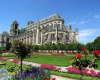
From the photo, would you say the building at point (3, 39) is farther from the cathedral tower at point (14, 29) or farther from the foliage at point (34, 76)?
the foliage at point (34, 76)

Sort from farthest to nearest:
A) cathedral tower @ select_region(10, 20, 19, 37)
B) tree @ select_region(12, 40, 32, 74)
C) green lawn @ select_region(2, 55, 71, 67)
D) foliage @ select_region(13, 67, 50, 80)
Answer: cathedral tower @ select_region(10, 20, 19, 37) → green lawn @ select_region(2, 55, 71, 67) → tree @ select_region(12, 40, 32, 74) → foliage @ select_region(13, 67, 50, 80)

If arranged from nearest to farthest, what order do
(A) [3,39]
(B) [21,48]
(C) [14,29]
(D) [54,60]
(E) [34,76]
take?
(E) [34,76] < (B) [21,48] < (D) [54,60] < (A) [3,39] < (C) [14,29]

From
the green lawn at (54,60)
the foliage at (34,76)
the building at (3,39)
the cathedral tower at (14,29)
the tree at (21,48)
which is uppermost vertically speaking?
the cathedral tower at (14,29)

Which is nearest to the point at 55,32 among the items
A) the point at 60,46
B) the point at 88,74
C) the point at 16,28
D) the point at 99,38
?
the point at 60,46

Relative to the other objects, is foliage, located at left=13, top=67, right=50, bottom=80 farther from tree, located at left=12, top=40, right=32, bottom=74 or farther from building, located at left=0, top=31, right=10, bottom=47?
building, located at left=0, top=31, right=10, bottom=47

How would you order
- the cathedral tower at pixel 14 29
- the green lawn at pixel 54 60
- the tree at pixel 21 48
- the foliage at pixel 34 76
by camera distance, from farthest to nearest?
the cathedral tower at pixel 14 29, the green lawn at pixel 54 60, the tree at pixel 21 48, the foliage at pixel 34 76

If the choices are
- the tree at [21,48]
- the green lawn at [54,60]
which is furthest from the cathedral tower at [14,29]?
the tree at [21,48]

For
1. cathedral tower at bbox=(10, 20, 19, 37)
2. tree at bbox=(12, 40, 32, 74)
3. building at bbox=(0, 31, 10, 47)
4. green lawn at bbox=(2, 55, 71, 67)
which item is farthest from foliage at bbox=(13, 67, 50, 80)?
cathedral tower at bbox=(10, 20, 19, 37)

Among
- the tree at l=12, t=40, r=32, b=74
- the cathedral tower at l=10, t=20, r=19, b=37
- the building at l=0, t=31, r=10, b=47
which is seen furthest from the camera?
the cathedral tower at l=10, t=20, r=19, b=37

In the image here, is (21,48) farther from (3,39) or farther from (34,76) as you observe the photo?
(3,39)

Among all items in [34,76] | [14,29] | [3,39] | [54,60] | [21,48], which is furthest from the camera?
[14,29]

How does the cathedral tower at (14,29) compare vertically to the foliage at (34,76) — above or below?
above

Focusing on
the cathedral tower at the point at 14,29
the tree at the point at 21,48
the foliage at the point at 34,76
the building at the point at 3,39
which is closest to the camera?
the foliage at the point at 34,76

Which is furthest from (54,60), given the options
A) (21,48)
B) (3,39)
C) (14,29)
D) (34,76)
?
(14,29)
